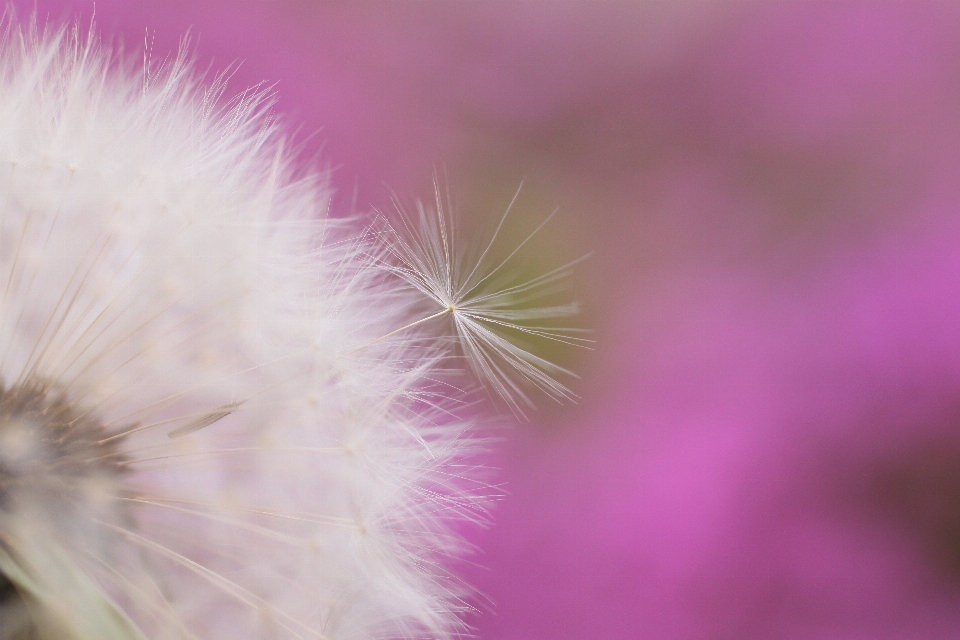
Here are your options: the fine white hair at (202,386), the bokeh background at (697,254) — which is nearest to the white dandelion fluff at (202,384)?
the fine white hair at (202,386)

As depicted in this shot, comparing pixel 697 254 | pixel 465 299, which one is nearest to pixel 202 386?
pixel 465 299

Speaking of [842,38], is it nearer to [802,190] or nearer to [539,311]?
[802,190]

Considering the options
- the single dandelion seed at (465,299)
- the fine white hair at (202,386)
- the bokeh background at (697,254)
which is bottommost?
the fine white hair at (202,386)

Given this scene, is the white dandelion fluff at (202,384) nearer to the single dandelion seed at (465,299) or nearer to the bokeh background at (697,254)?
the single dandelion seed at (465,299)

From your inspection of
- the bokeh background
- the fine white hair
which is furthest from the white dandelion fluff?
the bokeh background

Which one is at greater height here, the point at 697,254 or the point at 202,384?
the point at 697,254

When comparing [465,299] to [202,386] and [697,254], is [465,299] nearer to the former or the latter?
[202,386]
